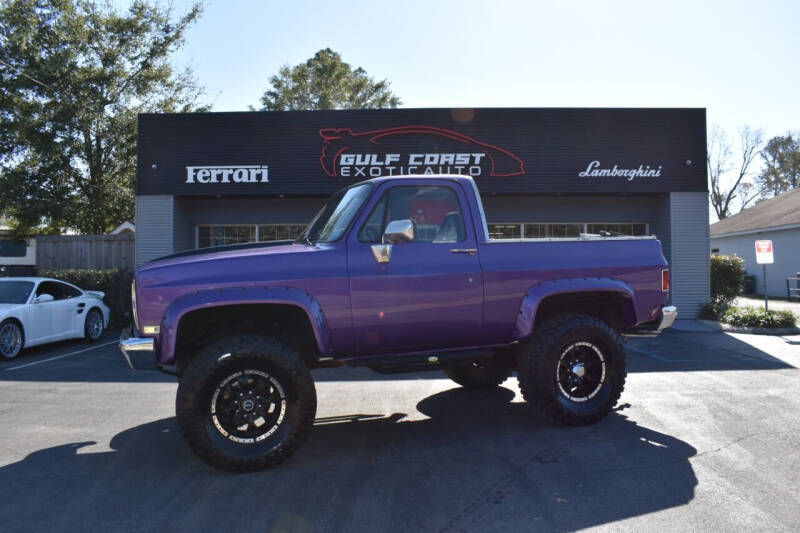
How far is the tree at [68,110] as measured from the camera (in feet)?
68.7

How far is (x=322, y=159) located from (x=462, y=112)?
3.83 metres

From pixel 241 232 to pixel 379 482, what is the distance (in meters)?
13.0

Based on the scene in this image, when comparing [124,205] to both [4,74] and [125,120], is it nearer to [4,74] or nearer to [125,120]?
[125,120]

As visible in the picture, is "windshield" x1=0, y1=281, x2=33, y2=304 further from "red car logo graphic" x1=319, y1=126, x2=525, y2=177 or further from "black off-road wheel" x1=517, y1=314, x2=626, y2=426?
"black off-road wheel" x1=517, y1=314, x2=626, y2=426

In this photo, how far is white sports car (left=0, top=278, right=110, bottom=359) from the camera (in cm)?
984

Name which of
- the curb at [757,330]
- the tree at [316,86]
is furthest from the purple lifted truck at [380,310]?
the tree at [316,86]

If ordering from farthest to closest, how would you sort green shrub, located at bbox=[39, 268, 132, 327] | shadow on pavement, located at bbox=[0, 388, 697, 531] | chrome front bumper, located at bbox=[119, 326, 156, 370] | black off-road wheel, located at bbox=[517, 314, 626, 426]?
green shrub, located at bbox=[39, 268, 132, 327]
black off-road wheel, located at bbox=[517, 314, 626, 426]
chrome front bumper, located at bbox=[119, 326, 156, 370]
shadow on pavement, located at bbox=[0, 388, 697, 531]

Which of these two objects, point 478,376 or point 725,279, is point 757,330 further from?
point 478,376

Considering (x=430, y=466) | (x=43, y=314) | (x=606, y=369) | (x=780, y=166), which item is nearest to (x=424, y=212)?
(x=430, y=466)

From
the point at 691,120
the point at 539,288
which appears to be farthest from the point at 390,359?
the point at 691,120

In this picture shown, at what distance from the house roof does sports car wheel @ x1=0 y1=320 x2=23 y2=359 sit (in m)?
25.6

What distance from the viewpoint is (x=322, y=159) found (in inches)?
575

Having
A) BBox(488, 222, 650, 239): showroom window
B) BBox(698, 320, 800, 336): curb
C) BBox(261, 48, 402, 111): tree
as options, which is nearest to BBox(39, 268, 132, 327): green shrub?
BBox(488, 222, 650, 239): showroom window

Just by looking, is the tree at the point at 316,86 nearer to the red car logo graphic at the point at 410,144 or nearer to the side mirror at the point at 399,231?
the red car logo graphic at the point at 410,144
